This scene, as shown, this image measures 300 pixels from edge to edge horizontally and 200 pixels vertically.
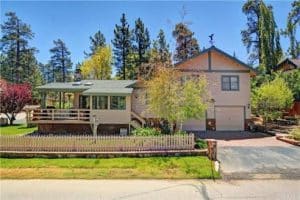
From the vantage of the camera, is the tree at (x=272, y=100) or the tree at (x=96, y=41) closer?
the tree at (x=272, y=100)

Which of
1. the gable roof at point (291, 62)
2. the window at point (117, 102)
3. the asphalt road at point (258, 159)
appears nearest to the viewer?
the asphalt road at point (258, 159)

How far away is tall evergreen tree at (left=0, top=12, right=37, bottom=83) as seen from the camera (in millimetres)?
67750

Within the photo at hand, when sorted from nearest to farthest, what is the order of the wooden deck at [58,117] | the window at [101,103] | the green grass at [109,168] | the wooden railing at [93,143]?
the green grass at [109,168] < the wooden railing at [93,143] < the wooden deck at [58,117] < the window at [101,103]

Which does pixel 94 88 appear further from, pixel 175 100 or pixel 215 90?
pixel 215 90

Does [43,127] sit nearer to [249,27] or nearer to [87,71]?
[87,71]

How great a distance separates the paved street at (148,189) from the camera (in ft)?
30.8

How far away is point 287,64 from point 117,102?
80.9ft

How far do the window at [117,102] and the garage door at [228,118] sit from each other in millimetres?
7687

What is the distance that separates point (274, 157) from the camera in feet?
49.3

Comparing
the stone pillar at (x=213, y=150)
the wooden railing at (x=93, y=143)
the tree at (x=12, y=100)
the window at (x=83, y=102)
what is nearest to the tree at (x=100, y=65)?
the tree at (x=12, y=100)

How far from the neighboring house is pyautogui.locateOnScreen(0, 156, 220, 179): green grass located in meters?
28.0

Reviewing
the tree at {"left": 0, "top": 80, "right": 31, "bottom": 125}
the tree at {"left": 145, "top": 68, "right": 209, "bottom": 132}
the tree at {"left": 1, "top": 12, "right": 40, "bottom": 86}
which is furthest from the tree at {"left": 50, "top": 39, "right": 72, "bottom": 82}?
the tree at {"left": 145, "top": 68, "right": 209, "bottom": 132}

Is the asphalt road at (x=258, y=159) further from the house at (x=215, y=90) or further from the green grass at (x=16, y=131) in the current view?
the green grass at (x=16, y=131)

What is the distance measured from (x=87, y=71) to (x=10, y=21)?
103 ft
